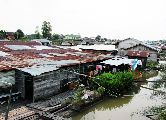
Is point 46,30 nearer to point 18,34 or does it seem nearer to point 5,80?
point 18,34

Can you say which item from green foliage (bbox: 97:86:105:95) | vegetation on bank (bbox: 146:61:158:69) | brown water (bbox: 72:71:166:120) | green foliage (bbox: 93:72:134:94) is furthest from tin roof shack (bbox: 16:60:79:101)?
vegetation on bank (bbox: 146:61:158:69)

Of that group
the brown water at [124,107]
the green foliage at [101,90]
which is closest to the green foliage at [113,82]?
the green foliage at [101,90]

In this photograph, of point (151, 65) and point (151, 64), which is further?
point (151, 64)

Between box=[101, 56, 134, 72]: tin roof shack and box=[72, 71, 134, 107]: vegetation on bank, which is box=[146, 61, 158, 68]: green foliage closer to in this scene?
box=[101, 56, 134, 72]: tin roof shack

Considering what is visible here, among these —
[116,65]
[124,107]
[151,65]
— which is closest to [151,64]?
[151,65]

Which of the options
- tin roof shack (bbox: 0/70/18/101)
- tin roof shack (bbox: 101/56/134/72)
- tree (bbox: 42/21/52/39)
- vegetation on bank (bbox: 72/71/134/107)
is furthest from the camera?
tree (bbox: 42/21/52/39)

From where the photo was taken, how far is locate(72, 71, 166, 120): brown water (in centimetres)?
1688

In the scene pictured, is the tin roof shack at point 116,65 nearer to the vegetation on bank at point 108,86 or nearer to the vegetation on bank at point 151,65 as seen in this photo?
the vegetation on bank at point 108,86

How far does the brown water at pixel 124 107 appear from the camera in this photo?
55.4 feet

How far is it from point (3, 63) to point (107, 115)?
8.45 meters

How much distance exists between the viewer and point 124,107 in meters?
19.8

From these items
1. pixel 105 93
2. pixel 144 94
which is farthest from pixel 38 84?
pixel 144 94

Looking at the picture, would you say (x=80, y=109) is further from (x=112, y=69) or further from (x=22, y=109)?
(x=112, y=69)

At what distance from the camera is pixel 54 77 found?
18.7 m
